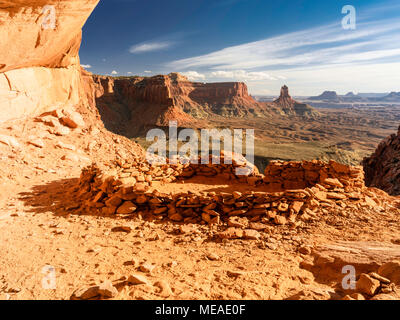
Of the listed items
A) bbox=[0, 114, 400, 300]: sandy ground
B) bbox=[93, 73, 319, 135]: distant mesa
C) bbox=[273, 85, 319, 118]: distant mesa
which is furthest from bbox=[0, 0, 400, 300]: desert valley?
bbox=[273, 85, 319, 118]: distant mesa

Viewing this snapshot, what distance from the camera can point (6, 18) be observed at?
7746 millimetres

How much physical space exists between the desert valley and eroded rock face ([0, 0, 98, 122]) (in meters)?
0.06

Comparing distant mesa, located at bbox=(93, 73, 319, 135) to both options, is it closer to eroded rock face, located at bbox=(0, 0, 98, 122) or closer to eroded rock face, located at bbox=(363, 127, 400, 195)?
eroded rock face, located at bbox=(363, 127, 400, 195)

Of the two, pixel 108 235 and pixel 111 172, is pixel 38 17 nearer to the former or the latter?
pixel 111 172

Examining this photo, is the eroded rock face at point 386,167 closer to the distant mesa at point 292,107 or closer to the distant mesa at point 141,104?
→ the distant mesa at point 141,104

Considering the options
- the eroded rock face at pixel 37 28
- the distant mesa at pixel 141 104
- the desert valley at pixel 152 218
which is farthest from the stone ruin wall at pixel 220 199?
the distant mesa at pixel 141 104

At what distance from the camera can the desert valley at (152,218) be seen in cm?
282

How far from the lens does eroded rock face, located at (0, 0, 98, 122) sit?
8109mm

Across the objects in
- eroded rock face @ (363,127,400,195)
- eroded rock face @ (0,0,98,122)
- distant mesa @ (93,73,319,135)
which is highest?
distant mesa @ (93,73,319,135)

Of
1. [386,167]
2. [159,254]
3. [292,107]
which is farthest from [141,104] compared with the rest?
[292,107]
